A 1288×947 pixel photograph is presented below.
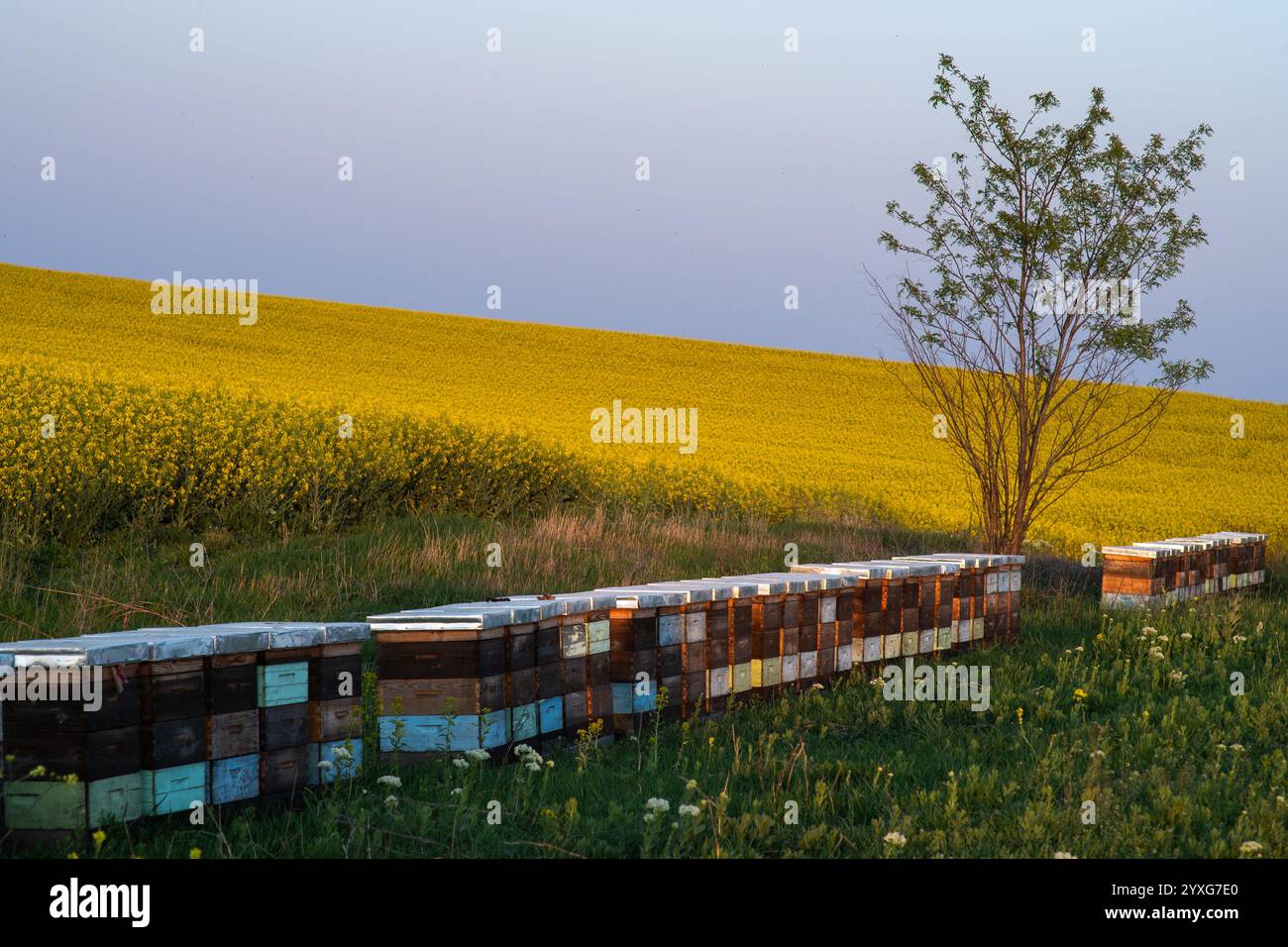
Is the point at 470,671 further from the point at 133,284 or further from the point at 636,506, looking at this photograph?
the point at 133,284

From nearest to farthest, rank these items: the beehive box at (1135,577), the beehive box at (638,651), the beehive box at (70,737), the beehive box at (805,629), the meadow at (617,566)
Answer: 1. the beehive box at (70,737)
2. the meadow at (617,566)
3. the beehive box at (638,651)
4. the beehive box at (805,629)
5. the beehive box at (1135,577)

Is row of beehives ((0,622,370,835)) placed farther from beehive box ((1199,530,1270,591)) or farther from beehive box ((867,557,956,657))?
beehive box ((1199,530,1270,591))

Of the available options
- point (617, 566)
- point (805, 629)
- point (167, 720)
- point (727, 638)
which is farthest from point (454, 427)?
point (167, 720)

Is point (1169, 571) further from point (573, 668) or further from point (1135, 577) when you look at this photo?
point (573, 668)

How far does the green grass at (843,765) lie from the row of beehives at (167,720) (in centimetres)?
17

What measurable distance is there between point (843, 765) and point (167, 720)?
3.75m

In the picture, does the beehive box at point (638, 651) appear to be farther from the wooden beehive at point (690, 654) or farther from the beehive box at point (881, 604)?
the beehive box at point (881, 604)

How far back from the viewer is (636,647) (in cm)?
841

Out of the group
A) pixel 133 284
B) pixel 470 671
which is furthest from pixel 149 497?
pixel 133 284

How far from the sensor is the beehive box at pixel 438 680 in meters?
7.09

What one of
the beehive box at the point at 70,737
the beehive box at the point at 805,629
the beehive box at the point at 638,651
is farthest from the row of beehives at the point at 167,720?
the beehive box at the point at 805,629

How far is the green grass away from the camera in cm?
579

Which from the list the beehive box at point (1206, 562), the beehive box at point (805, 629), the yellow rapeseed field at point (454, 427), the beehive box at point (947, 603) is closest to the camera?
the beehive box at point (805, 629)
